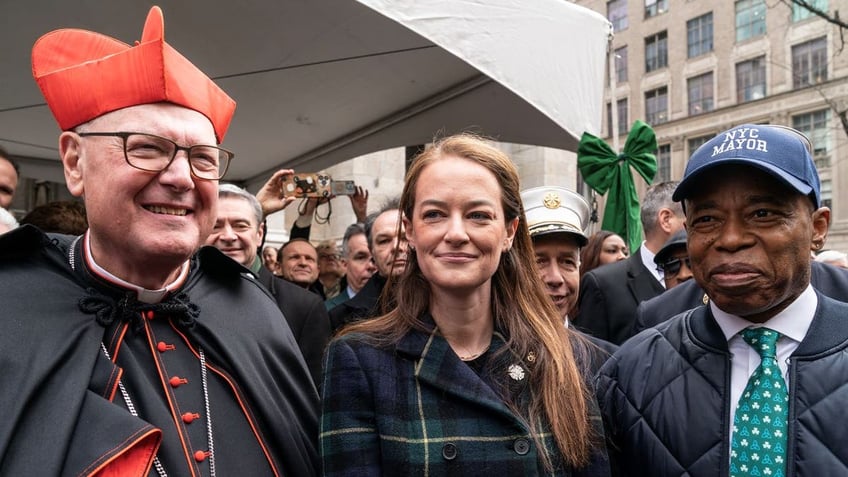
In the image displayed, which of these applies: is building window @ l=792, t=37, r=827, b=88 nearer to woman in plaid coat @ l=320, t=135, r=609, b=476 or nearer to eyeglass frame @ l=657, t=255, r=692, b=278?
eyeglass frame @ l=657, t=255, r=692, b=278

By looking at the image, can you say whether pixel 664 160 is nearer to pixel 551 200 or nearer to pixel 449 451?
pixel 551 200

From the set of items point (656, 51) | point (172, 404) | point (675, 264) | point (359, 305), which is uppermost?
point (656, 51)

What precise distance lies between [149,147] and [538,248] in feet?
5.89

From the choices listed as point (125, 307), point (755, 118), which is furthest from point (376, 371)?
point (755, 118)

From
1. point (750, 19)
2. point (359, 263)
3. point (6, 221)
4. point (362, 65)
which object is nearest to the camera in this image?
point (6, 221)

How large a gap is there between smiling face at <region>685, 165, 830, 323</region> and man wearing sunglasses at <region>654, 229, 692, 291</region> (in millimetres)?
1729

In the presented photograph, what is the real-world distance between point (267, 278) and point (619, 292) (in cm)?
192

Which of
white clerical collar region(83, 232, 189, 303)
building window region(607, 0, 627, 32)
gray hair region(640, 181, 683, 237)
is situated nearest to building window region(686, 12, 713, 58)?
building window region(607, 0, 627, 32)

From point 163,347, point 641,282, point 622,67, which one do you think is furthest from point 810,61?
point 163,347

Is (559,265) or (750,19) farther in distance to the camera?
(750,19)

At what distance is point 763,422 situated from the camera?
1533mm

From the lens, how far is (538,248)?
295cm

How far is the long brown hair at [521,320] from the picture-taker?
1.76 metres

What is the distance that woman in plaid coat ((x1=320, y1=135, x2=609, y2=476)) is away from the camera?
168cm
